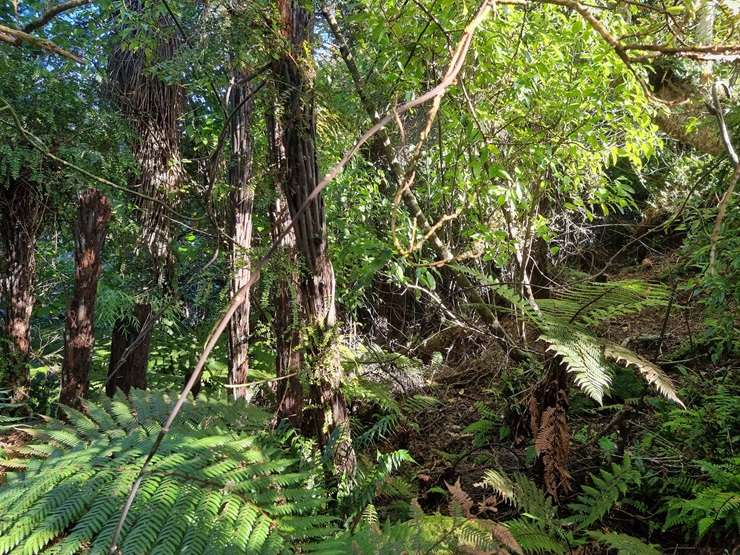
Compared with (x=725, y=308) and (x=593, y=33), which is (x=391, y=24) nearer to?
(x=593, y=33)

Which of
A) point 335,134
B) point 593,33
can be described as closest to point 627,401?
point 593,33

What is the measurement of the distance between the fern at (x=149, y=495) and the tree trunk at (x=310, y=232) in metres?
0.47

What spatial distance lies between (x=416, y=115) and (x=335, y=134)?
1.85 meters

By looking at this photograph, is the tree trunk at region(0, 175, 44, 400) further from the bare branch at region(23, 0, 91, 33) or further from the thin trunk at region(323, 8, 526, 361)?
the bare branch at region(23, 0, 91, 33)

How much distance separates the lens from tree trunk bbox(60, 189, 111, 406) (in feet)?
11.6

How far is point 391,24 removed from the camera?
110 inches

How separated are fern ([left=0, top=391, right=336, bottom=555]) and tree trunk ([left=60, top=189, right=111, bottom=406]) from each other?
1910mm

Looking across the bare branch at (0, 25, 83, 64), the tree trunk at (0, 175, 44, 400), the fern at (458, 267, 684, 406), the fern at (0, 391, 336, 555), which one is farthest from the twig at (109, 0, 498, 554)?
the tree trunk at (0, 175, 44, 400)

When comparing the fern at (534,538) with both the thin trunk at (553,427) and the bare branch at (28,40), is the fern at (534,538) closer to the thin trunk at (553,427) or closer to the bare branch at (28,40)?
the thin trunk at (553,427)

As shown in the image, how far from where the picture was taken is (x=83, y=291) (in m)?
3.62

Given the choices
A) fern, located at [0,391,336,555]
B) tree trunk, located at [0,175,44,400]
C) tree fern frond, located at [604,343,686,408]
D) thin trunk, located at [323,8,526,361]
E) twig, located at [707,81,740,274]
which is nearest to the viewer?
twig, located at [707,81,740,274]

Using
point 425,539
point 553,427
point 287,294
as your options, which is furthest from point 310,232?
point 553,427

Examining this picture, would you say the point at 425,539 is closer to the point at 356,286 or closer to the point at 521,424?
the point at 521,424

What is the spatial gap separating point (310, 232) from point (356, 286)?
1.47 metres
